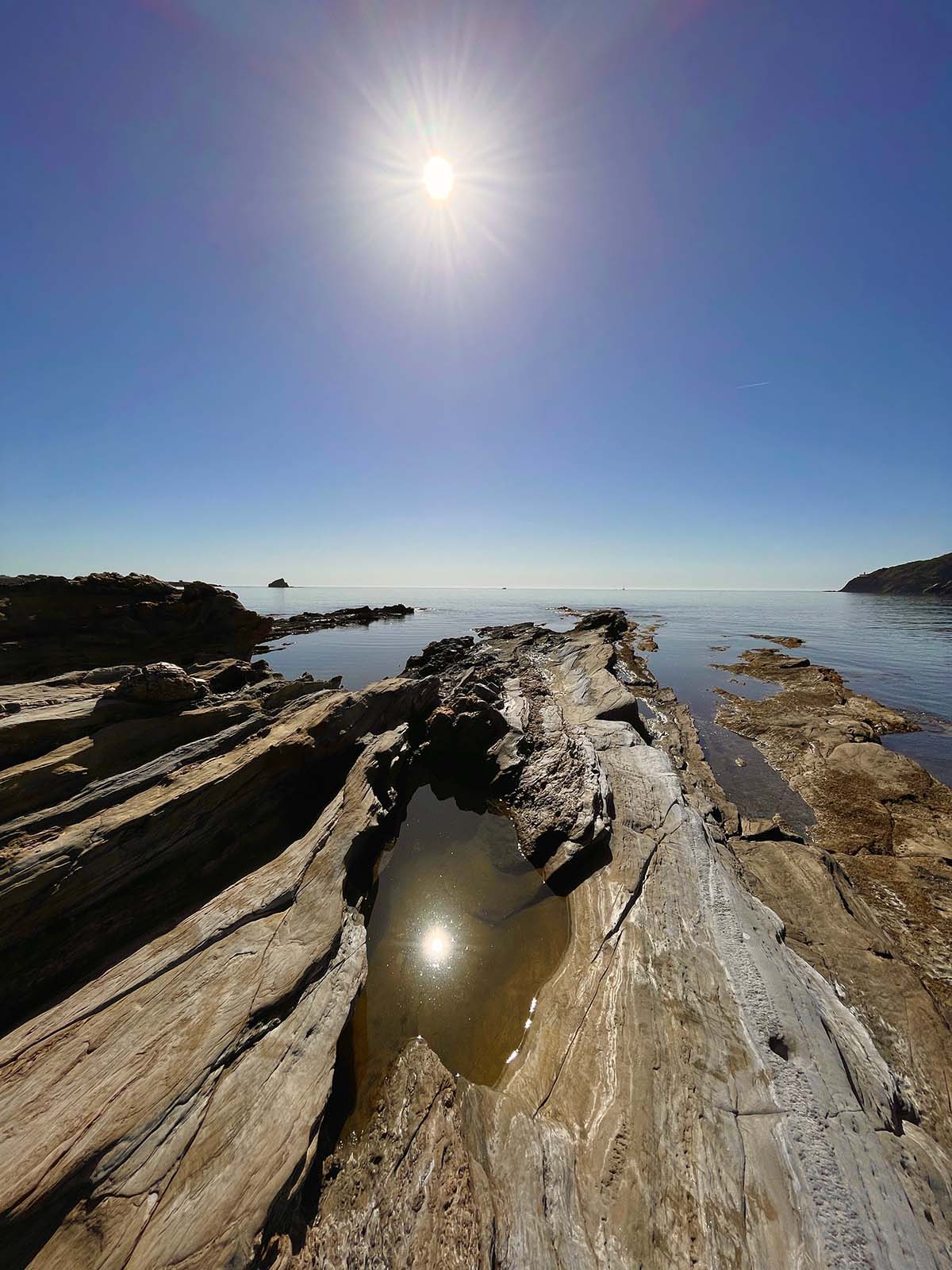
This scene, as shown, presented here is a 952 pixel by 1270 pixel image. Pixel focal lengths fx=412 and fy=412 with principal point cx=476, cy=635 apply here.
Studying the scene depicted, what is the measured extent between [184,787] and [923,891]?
1417cm

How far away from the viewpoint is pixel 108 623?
19203 millimetres

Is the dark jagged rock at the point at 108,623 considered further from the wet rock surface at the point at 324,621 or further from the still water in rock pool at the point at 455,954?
the wet rock surface at the point at 324,621

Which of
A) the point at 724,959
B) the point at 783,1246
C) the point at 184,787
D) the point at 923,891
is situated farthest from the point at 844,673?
the point at 184,787

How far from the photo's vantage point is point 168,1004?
4.66 meters

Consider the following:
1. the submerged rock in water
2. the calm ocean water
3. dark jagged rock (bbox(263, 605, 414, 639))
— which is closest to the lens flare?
the submerged rock in water

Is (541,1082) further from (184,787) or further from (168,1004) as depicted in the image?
(184,787)

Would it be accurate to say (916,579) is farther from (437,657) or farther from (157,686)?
(157,686)

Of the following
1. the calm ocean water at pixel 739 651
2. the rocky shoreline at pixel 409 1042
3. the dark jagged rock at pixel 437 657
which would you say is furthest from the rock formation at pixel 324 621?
the rocky shoreline at pixel 409 1042

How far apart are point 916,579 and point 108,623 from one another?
203284mm

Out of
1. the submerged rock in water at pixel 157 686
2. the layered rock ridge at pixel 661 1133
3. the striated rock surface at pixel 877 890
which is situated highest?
the submerged rock in water at pixel 157 686

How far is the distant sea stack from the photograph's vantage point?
123 meters

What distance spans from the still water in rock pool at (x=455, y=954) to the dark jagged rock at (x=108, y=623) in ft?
58.9

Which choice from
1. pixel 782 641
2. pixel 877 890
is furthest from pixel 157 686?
pixel 782 641

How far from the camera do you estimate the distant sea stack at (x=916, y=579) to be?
123062 millimetres
